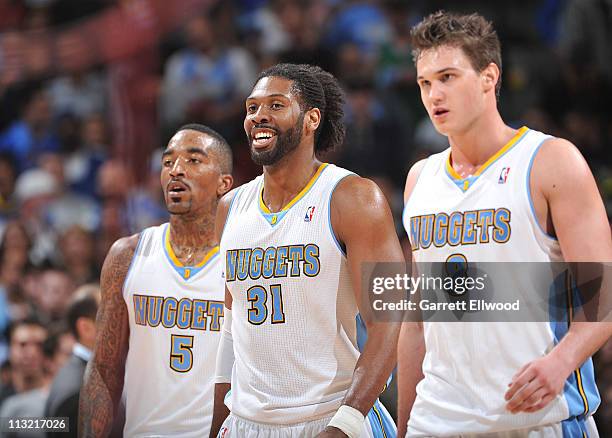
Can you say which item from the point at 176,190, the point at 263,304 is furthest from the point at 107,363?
the point at 263,304

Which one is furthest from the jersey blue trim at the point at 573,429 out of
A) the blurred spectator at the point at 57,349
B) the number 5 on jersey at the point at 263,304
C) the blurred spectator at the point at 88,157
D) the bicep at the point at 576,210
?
the blurred spectator at the point at 88,157

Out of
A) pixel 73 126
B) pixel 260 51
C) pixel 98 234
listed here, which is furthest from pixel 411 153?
pixel 73 126

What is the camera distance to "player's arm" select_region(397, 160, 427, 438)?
3.81 m

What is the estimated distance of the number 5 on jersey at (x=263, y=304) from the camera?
142 inches

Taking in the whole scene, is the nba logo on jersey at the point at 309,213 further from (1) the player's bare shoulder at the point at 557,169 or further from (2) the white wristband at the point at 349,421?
(1) the player's bare shoulder at the point at 557,169

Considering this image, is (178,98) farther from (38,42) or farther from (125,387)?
(125,387)

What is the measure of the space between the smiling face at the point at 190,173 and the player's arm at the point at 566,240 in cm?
169

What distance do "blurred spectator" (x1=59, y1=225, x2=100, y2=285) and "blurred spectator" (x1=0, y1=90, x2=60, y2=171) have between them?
1.41 m

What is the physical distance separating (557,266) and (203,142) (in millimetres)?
1880

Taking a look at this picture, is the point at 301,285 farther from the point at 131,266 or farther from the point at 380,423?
the point at 131,266

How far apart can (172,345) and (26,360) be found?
284 centimetres

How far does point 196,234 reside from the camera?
4539 millimetres

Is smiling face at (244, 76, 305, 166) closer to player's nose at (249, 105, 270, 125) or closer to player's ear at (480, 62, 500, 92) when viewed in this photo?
player's nose at (249, 105, 270, 125)

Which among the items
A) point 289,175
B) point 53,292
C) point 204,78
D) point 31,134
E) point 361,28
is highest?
point 361,28
